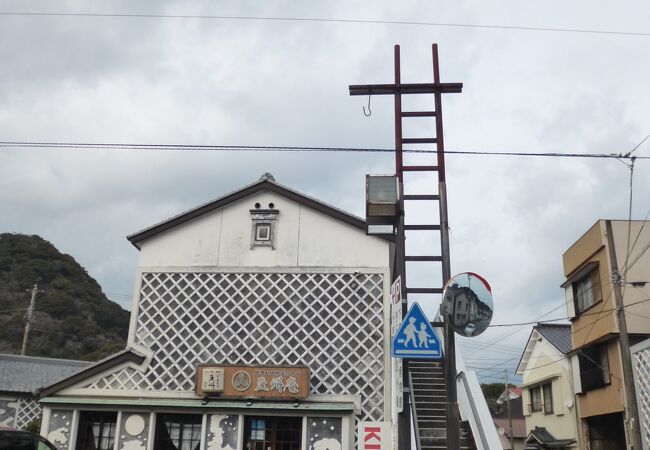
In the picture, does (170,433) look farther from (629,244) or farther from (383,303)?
(629,244)

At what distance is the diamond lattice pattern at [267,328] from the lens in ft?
48.0

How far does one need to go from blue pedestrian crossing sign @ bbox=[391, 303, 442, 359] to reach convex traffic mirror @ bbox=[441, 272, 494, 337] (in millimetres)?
309

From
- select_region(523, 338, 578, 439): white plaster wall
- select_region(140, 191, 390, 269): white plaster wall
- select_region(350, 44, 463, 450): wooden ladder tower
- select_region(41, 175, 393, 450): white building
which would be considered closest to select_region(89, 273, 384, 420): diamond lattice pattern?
select_region(41, 175, 393, 450): white building

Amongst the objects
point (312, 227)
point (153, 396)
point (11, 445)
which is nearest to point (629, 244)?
point (312, 227)

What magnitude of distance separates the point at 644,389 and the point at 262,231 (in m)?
10.8

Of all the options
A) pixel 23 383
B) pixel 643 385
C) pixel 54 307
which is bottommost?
pixel 643 385

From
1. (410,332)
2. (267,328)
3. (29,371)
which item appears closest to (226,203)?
(267,328)

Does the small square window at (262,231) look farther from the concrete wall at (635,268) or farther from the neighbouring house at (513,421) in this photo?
the neighbouring house at (513,421)

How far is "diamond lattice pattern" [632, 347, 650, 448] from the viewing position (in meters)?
15.7

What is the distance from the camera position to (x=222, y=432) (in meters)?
14.3

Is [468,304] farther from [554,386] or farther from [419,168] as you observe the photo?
[554,386]

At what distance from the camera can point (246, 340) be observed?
49.3ft

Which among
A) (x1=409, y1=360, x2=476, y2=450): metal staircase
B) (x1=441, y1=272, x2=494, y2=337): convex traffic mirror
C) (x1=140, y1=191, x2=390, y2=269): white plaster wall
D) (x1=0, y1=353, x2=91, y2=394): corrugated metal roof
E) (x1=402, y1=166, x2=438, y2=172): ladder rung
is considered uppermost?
(x1=140, y1=191, x2=390, y2=269): white plaster wall

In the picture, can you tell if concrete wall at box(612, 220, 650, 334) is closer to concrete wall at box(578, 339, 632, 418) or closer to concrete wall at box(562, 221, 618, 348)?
concrete wall at box(562, 221, 618, 348)
